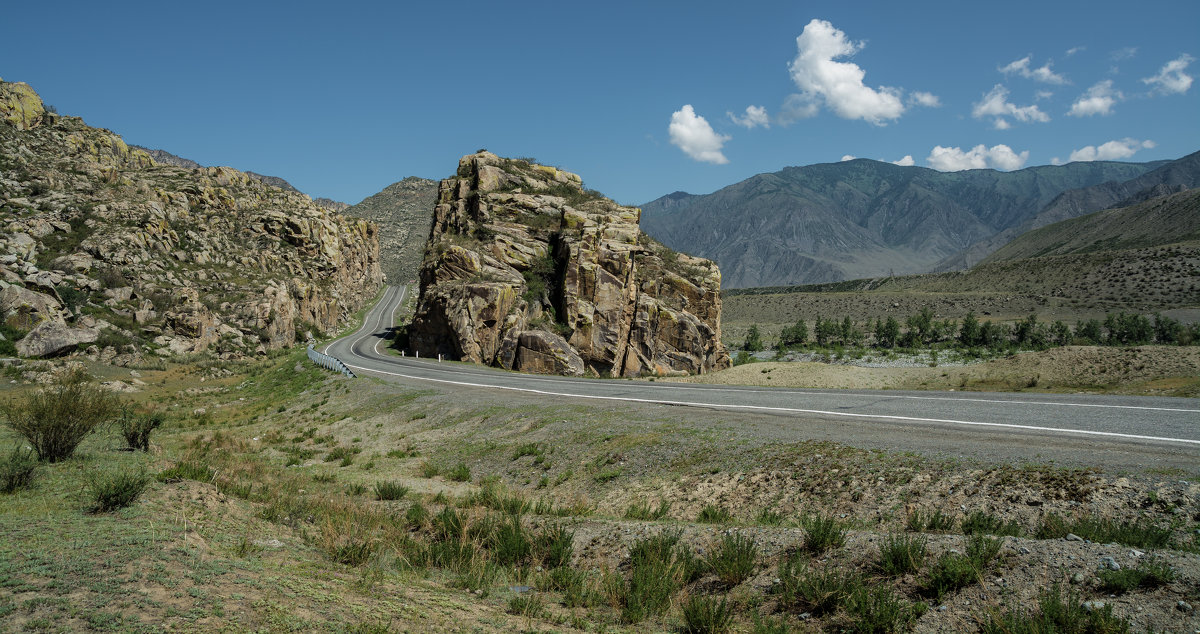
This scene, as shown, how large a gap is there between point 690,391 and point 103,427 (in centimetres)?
1627

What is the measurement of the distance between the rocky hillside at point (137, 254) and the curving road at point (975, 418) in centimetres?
2480

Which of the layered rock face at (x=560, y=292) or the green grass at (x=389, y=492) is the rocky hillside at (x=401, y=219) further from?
the green grass at (x=389, y=492)

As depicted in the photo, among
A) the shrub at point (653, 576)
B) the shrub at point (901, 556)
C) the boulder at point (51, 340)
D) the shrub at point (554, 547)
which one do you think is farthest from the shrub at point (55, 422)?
the boulder at point (51, 340)

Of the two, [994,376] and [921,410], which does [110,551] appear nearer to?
[921,410]

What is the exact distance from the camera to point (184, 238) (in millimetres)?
44250

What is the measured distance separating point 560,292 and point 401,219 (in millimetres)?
118859

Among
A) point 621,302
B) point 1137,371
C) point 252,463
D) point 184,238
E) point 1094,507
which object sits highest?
point 184,238

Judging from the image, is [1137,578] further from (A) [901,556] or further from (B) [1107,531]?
(A) [901,556]

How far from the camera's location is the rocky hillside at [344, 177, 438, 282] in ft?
402

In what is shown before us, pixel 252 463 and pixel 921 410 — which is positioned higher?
pixel 921 410

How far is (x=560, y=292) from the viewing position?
3728 cm

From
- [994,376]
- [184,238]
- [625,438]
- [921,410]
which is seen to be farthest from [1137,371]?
[184,238]

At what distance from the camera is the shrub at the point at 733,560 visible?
5.90 m

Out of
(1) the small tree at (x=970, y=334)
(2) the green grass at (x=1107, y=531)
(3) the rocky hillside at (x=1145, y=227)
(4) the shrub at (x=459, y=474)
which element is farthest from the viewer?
(3) the rocky hillside at (x=1145, y=227)
